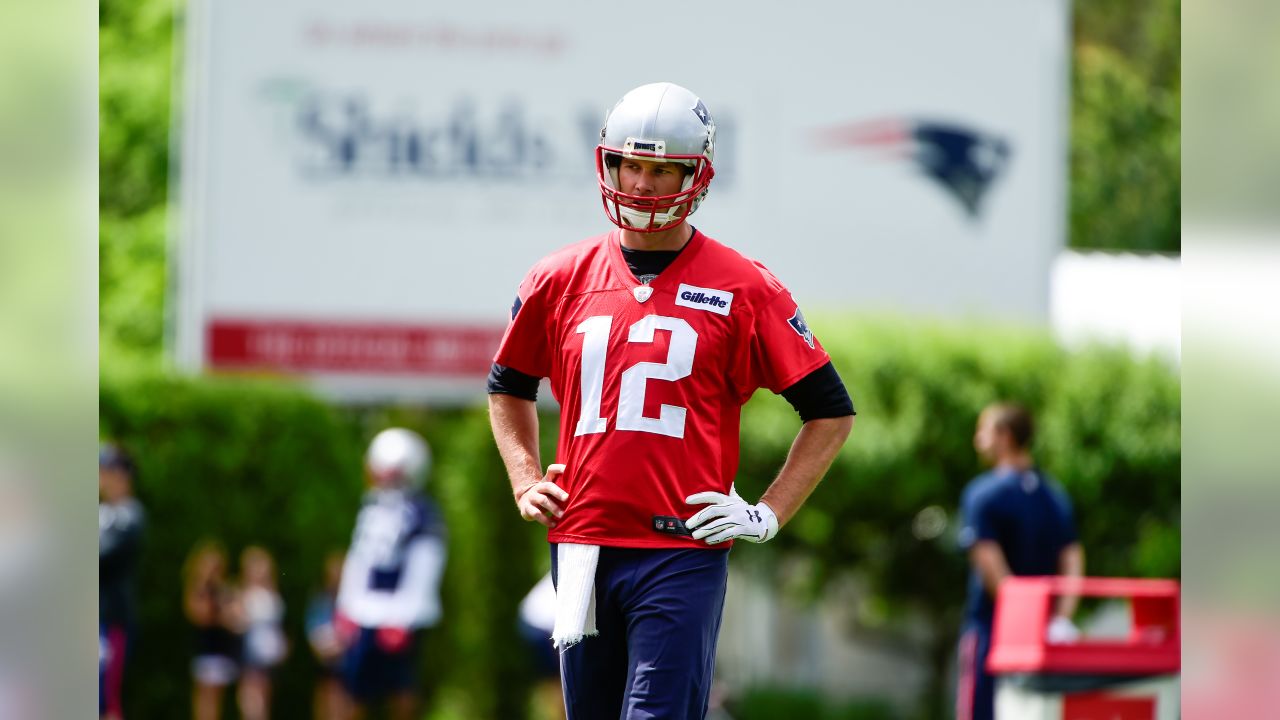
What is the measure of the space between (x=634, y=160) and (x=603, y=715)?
4.90 ft

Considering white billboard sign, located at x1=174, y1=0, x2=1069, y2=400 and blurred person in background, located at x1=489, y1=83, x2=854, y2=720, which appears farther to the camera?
white billboard sign, located at x1=174, y1=0, x2=1069, y2=400

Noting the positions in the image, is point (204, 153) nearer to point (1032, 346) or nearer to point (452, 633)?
point (452, 633)

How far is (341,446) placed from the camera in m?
Result: 16.8

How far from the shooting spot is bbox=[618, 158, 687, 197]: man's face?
4.58 m

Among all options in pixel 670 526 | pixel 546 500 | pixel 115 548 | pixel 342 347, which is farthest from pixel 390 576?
pixel 670 526

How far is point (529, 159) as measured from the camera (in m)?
19.5

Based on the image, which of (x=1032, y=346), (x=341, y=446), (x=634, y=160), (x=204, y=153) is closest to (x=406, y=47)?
(x=204, y=153)

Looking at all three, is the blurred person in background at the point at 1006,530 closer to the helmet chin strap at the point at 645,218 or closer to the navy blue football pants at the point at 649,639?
the navy blue football pants at the point at 649,639

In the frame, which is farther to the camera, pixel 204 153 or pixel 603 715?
pixel 204 153

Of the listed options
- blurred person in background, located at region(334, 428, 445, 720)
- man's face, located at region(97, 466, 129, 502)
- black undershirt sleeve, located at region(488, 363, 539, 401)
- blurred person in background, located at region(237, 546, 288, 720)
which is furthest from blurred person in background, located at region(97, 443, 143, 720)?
black undershirt sleeve, located at region(488, 363, 539, 401)

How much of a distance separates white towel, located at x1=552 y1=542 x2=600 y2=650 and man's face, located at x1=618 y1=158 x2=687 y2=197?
3.10 feet

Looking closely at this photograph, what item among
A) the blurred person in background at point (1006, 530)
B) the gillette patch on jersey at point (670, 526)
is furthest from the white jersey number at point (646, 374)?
the blurred person in background at point (1006, 530)

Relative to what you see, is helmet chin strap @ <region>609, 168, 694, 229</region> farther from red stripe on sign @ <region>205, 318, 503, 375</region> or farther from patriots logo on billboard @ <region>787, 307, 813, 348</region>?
red stripe on sign @ <region>205, 318, 503, 375</region>
